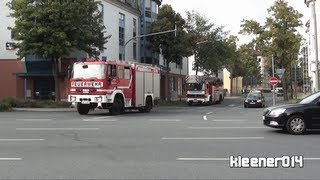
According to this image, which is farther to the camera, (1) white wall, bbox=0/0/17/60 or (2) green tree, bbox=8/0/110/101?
(1) white wall, bbox=0/0/17/60

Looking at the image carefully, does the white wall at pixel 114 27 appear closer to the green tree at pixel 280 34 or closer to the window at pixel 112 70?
the green tree at pixel 280 34

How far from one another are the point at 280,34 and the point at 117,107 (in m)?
34.5

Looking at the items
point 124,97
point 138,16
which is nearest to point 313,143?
point 124,97

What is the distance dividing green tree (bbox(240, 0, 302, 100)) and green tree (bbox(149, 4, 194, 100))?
964cm

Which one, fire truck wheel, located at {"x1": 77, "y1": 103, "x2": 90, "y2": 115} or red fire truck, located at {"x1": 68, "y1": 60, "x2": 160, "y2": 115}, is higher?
red fire truck, located at {"x1": 68, "y1": 60, "x2": 160, "y2": 115}

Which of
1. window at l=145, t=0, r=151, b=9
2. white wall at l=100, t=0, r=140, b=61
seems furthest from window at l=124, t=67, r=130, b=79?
→ window at l=145, t=0, r=151, b=9

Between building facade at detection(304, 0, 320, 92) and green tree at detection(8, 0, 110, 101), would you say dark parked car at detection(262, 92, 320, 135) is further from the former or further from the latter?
green tree at detection(8, 0, 110, 101)

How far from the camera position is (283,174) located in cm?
935

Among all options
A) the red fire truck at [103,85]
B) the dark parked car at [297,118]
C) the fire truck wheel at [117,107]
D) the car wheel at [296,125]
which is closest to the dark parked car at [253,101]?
the red fire truck at [103,85]

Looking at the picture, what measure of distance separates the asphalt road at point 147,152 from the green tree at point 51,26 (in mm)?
19030

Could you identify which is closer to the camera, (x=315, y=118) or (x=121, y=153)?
(x=121, y=153)

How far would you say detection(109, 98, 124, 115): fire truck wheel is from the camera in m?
29.6

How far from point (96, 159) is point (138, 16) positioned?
51681mm

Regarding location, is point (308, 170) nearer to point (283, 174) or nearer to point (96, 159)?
point (283, 174)
